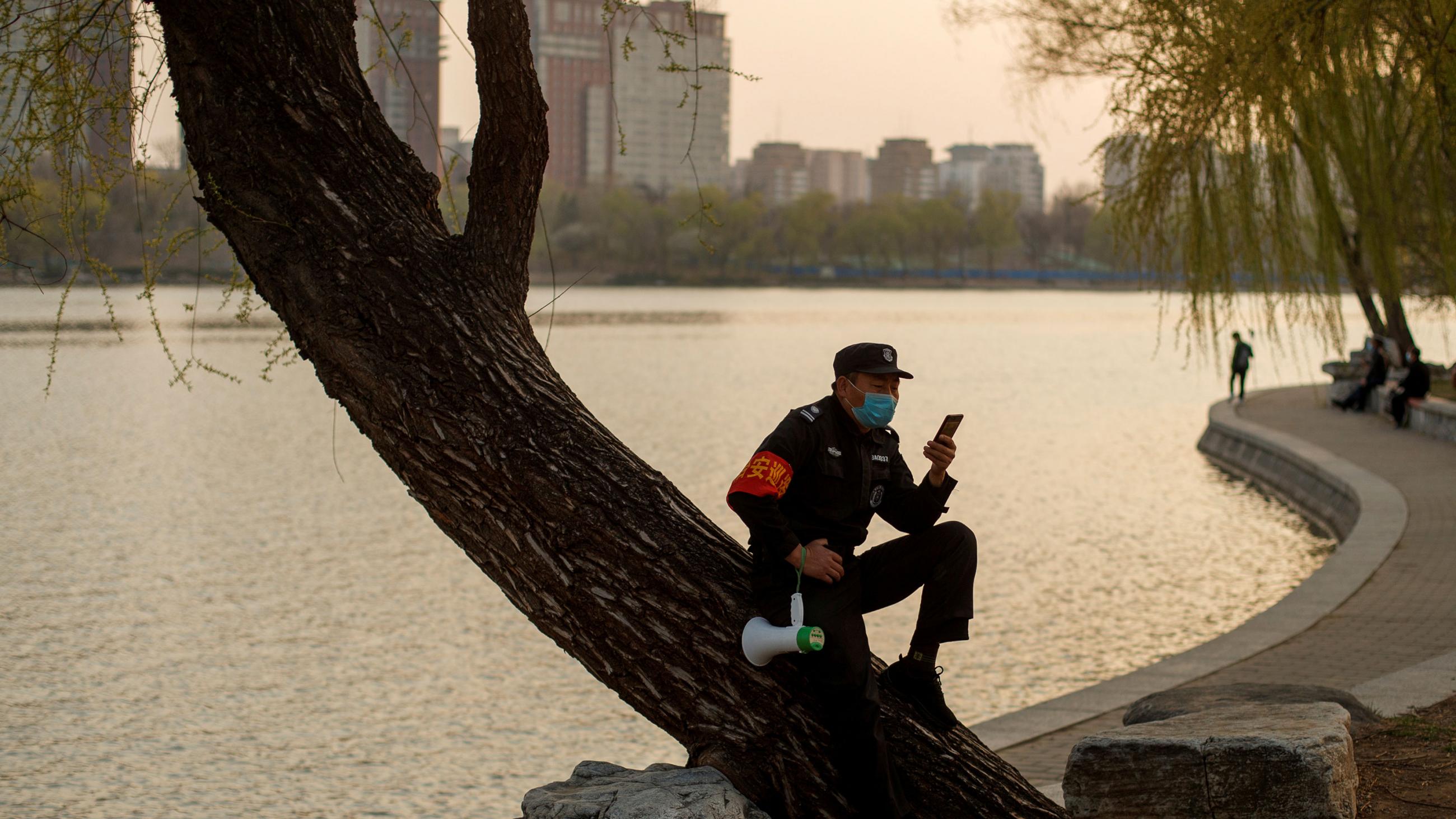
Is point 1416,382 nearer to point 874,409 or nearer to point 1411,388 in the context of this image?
point 1411,388

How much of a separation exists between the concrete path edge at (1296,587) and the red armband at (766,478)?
3.49 meters

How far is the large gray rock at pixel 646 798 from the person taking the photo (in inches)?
152

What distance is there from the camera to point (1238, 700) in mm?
5891

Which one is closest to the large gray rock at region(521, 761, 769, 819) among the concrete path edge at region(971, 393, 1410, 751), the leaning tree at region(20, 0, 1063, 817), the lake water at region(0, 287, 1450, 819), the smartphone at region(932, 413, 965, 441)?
the leaning tree at region(20, 0, 1063, 817)

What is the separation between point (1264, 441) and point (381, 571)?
12965 millimetres

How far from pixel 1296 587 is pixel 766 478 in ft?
29.3

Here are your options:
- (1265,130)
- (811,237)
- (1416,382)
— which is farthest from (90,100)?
(811,237)

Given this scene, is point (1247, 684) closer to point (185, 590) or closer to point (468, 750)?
point (468, 750)

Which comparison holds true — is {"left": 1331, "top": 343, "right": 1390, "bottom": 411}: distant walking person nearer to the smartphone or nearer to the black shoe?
the black shoe

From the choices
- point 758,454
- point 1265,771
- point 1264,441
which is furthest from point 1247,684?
point 1264,441

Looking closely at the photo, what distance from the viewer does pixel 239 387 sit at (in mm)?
32562

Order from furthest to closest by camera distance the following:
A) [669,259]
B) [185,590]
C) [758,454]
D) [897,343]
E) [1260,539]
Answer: [669,259] < [897,343] < [1260,539] < [185,590] < [758,454]

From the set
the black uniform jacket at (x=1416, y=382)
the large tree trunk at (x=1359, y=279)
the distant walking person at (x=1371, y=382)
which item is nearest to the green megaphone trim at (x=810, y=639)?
the large tree trunk at (x=1359, y=279)

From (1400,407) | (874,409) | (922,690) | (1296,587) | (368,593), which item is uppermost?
(874,409)
